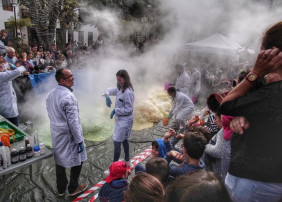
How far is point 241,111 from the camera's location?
1.20 metres

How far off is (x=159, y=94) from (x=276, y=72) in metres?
7.12

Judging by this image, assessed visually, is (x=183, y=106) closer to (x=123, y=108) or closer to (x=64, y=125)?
(x=123, y=108)

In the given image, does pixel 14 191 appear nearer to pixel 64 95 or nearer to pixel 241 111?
pixel 64 95

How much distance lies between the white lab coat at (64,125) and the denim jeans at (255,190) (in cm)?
215

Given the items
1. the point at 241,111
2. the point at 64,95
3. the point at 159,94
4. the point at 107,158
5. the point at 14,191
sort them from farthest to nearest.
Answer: the point at 159,94 → the point at 107,158 → the point at 14,191 → the point at 64,95 → the point at 241,111

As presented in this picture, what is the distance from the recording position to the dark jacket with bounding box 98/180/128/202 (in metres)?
2.43

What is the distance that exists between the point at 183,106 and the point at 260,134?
139 inches

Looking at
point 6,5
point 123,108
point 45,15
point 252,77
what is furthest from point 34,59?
point 6,5

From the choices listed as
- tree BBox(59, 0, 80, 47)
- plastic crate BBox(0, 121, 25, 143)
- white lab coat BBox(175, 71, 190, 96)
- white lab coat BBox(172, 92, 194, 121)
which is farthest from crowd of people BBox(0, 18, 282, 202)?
tree BBox(59, 0, 80, 47)

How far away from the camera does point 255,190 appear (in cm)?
133

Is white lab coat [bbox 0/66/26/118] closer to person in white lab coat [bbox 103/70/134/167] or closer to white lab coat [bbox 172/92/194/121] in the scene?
person in white lab coat [bbox 103/70/134/167]

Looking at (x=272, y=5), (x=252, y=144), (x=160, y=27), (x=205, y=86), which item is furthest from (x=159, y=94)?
(x=272, y=5)

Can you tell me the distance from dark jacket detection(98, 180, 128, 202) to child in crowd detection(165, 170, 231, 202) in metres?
1.48

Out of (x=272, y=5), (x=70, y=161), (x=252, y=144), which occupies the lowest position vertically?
(x=70, y=161)
